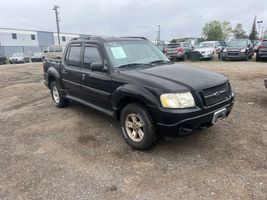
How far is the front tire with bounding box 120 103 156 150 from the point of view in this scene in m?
3.71

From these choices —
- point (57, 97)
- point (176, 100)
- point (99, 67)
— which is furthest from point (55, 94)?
point (176, 100)

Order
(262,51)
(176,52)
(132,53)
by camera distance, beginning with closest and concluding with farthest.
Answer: (132,53), (262,51), (176,52)

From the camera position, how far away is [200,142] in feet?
14.0

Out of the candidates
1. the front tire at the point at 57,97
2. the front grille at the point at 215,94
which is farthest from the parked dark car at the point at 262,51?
the front tire at the point at 57,97

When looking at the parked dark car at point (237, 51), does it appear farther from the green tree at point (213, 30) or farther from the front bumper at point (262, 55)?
the green tree at point (213, 30)

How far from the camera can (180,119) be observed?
11.2ft

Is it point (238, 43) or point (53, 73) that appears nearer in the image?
point (53, 73)

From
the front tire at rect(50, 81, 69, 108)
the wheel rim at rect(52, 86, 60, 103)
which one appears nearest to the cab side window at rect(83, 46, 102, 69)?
the front tire at rect(50, 81, 69, 108)

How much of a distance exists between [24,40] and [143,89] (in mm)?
61041

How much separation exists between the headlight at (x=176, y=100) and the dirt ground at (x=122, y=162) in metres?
0.84

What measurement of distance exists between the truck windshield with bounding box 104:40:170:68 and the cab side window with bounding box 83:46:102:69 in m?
0.26

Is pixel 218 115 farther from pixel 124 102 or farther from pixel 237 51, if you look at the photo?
pixel 237 51

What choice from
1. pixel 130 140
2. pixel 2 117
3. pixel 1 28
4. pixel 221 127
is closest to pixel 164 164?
pixel 130 140

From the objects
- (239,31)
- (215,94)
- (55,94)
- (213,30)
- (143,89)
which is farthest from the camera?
(239,31)
